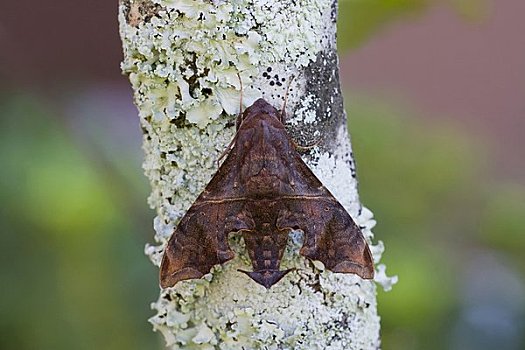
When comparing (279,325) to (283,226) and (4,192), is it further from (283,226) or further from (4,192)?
(4,192)

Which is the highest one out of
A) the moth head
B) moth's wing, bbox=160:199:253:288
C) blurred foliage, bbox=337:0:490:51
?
blurred foliage, bbox=337:0:490:51

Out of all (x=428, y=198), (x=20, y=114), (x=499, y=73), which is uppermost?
(x=499, y=73)

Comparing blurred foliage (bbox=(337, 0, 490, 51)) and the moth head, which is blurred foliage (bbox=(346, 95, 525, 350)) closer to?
blurred foliage (bbox=(337, 0, 490, 51))

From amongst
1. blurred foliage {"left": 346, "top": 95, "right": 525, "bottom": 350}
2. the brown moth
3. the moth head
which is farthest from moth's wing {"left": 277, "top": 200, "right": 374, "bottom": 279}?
blurred foliage {"left": 346, "top": 95, "right": 525, "bottom": 350}

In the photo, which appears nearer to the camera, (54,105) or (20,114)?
(20,114)

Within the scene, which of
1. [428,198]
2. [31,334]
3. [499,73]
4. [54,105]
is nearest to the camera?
[31,334]

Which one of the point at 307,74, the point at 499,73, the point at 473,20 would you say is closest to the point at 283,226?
the point at 307,74

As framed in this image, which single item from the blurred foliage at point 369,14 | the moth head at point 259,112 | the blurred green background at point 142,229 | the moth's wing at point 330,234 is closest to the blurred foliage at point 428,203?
the blurred green background at point 142,229
